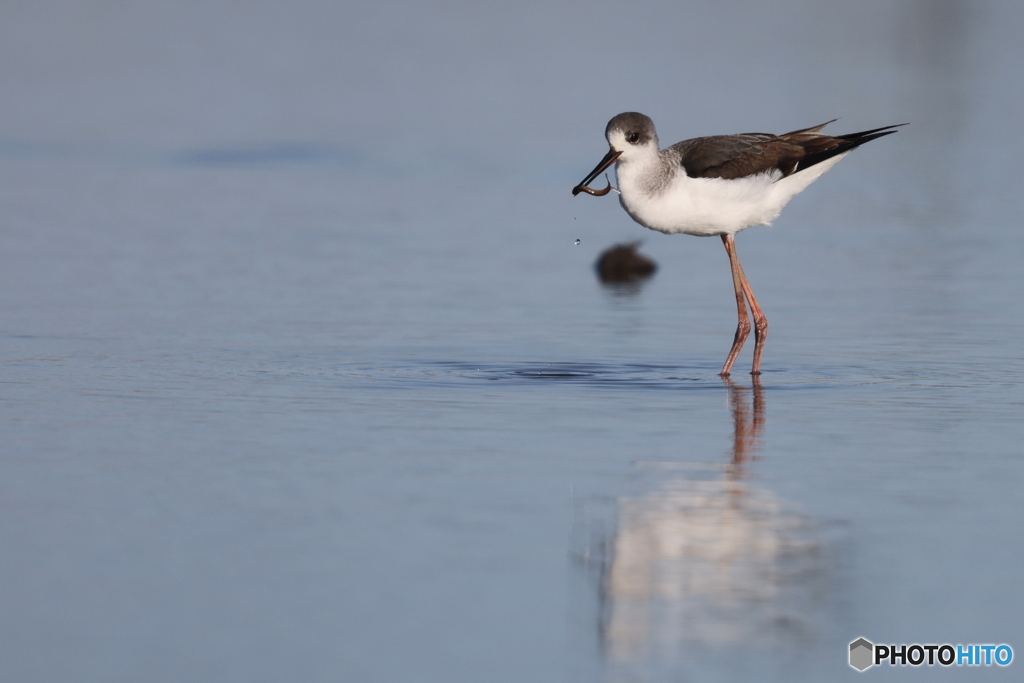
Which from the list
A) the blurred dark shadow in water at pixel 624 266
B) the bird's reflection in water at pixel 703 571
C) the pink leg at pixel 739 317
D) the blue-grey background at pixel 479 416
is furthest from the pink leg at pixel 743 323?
the bird's reflection in water at pixel 703 571

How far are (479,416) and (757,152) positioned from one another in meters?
3.14

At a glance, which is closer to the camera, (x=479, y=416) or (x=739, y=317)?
(x=479, y=416)

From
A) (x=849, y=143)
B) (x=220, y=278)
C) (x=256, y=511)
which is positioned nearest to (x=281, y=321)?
(x=220, y=278)

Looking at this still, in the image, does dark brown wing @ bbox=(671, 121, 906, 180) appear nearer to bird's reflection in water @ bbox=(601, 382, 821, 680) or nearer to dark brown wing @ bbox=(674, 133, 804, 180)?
dark brown wing @ bbox=(674, 133, 804, 180)

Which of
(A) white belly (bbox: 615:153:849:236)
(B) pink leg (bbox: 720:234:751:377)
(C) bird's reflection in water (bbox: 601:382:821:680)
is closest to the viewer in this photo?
(C) bird's reflection in water (bbox: 601:382:821:680)

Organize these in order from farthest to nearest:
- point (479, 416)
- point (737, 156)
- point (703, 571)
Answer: point (737, 156) → point (479, 416) → point (703, 571)

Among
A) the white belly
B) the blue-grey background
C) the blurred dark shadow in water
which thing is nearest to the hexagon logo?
the blue-grey background

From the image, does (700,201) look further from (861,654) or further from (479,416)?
(861,654)

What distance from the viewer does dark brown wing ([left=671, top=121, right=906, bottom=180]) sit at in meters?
10.0

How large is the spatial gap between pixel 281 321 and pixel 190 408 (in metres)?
2.83

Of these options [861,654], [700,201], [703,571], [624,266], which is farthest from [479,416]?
[624,266]

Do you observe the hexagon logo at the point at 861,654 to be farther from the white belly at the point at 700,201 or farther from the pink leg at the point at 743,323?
the white belly at the point at 700,201

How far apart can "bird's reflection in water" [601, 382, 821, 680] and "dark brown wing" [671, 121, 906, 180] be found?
3.43 metres

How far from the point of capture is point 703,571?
5.50m
